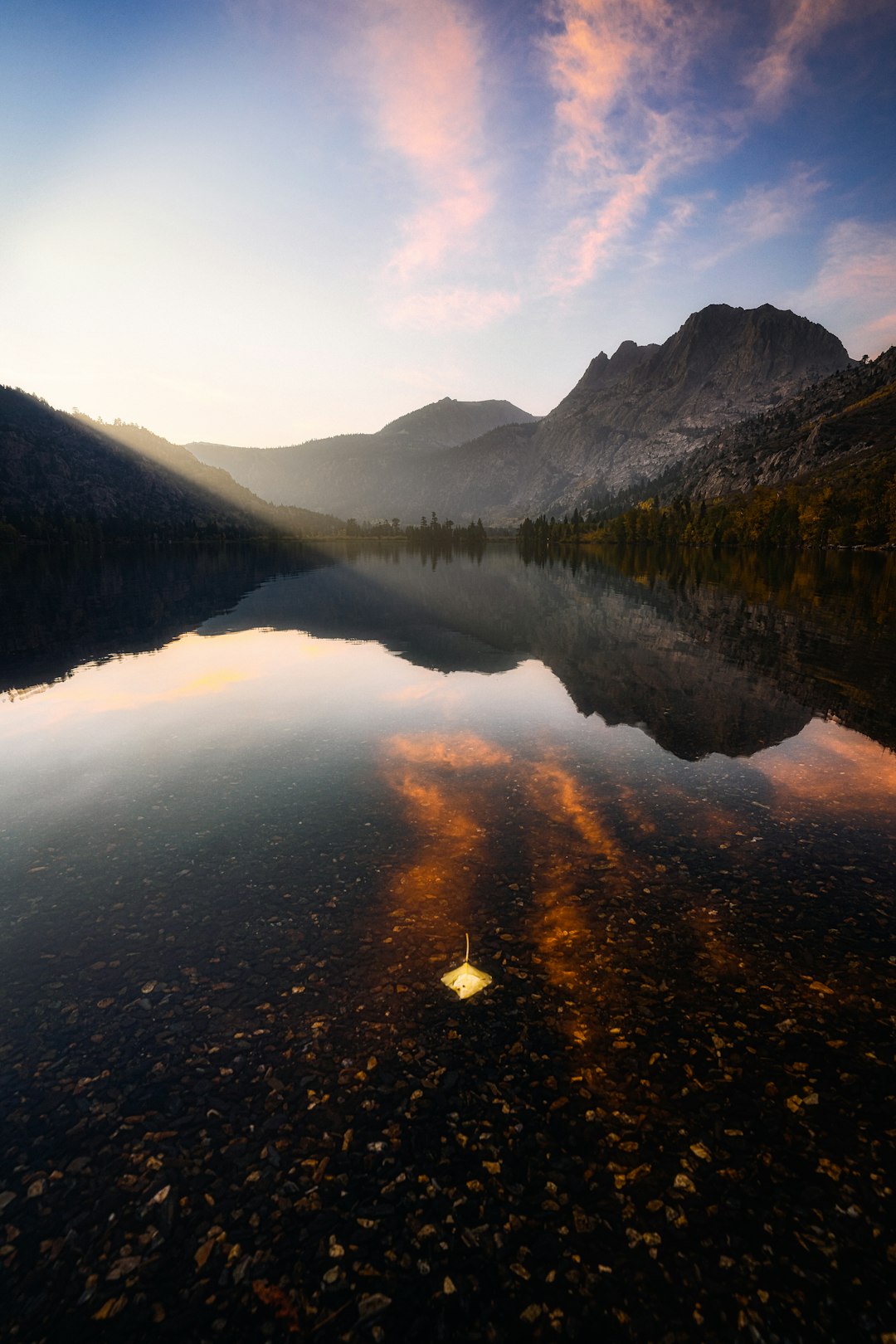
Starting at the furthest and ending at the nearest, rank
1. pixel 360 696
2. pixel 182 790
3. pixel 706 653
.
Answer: pixel 706 653 → pixel 360 696 → pixel 182 790

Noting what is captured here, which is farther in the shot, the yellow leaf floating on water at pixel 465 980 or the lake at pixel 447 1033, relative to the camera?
the yellow leaf floating on water at pixel 465 980

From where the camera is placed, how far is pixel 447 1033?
35.3ft

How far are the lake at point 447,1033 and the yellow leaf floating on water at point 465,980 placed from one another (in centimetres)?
22

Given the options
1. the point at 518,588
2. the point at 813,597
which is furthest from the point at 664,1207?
the point at 518,588

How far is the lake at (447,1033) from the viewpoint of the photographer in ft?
23.5

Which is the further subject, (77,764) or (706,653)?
(706,653)

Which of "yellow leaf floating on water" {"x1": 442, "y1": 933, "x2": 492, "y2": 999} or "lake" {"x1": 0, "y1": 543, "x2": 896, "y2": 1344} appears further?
"yellow leaf floating on water" {"x1": 442, "y1": 933, "x2": 492, "y2": 999}

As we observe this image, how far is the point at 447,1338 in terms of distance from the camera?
6633 millimetres

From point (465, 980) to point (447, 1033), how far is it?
4.44 ft

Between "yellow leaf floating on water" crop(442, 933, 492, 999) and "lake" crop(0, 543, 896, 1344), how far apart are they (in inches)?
8.6

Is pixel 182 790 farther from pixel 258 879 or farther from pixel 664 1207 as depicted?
pixel 664 1207

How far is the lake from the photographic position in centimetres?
717

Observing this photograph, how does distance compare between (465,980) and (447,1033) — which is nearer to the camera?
(447,1033)

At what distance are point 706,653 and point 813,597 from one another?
41799 millimetres
